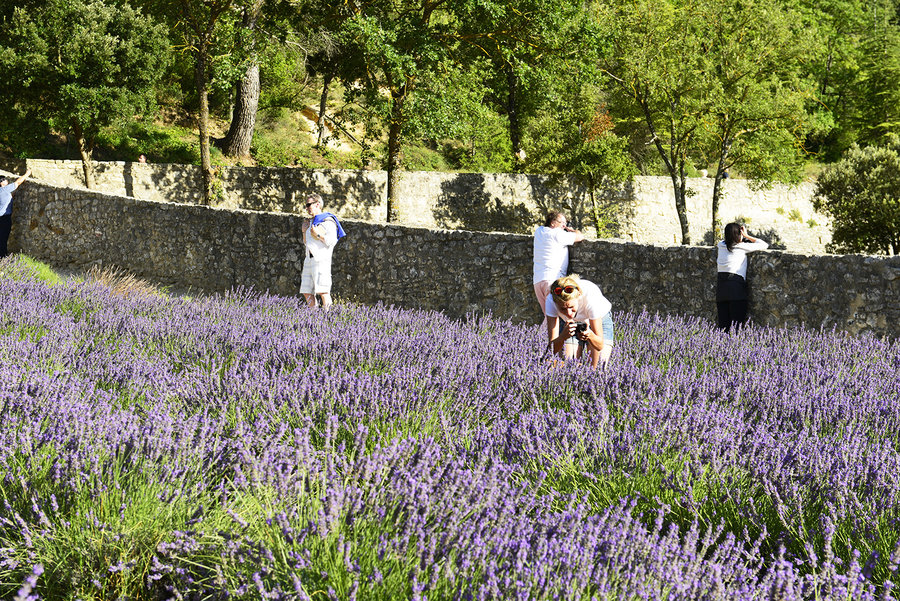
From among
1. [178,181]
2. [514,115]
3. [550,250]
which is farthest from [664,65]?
[550,250]

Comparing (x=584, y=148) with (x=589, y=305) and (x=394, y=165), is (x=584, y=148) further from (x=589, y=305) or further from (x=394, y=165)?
(x=589, y=305)

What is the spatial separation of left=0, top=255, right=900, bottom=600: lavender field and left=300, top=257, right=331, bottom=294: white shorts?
2878 millimetres

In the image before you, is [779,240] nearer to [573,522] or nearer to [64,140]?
[64,140]

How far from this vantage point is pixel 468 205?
2255 cm

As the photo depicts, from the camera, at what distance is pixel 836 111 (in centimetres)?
4550

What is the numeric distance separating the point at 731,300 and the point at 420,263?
385cm

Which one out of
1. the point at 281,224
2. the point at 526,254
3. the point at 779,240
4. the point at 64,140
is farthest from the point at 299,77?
the point at 526,254

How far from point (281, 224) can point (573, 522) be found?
9.12 metres

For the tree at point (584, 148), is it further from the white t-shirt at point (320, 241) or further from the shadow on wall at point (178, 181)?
the white t-shirt at point (320, 241)

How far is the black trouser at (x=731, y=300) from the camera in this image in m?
7.04

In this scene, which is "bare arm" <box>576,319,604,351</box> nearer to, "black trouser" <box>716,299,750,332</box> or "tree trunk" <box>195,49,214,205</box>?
"black trouser" <box>716,299,750,332</box>

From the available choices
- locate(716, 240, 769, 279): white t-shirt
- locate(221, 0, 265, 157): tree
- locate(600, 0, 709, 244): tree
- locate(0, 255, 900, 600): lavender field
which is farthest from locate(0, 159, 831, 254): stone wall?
locate(0, 255, 900, 600): lavender field

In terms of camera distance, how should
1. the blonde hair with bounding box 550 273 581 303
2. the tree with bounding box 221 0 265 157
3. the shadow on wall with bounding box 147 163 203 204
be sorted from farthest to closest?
the tree with bounding box 221 0 265 157 → the shadow on wall with bounding box 147 163 203 204 → the blonde hair with bounding box 550 273 581 303

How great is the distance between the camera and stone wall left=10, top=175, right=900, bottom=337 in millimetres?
6879
